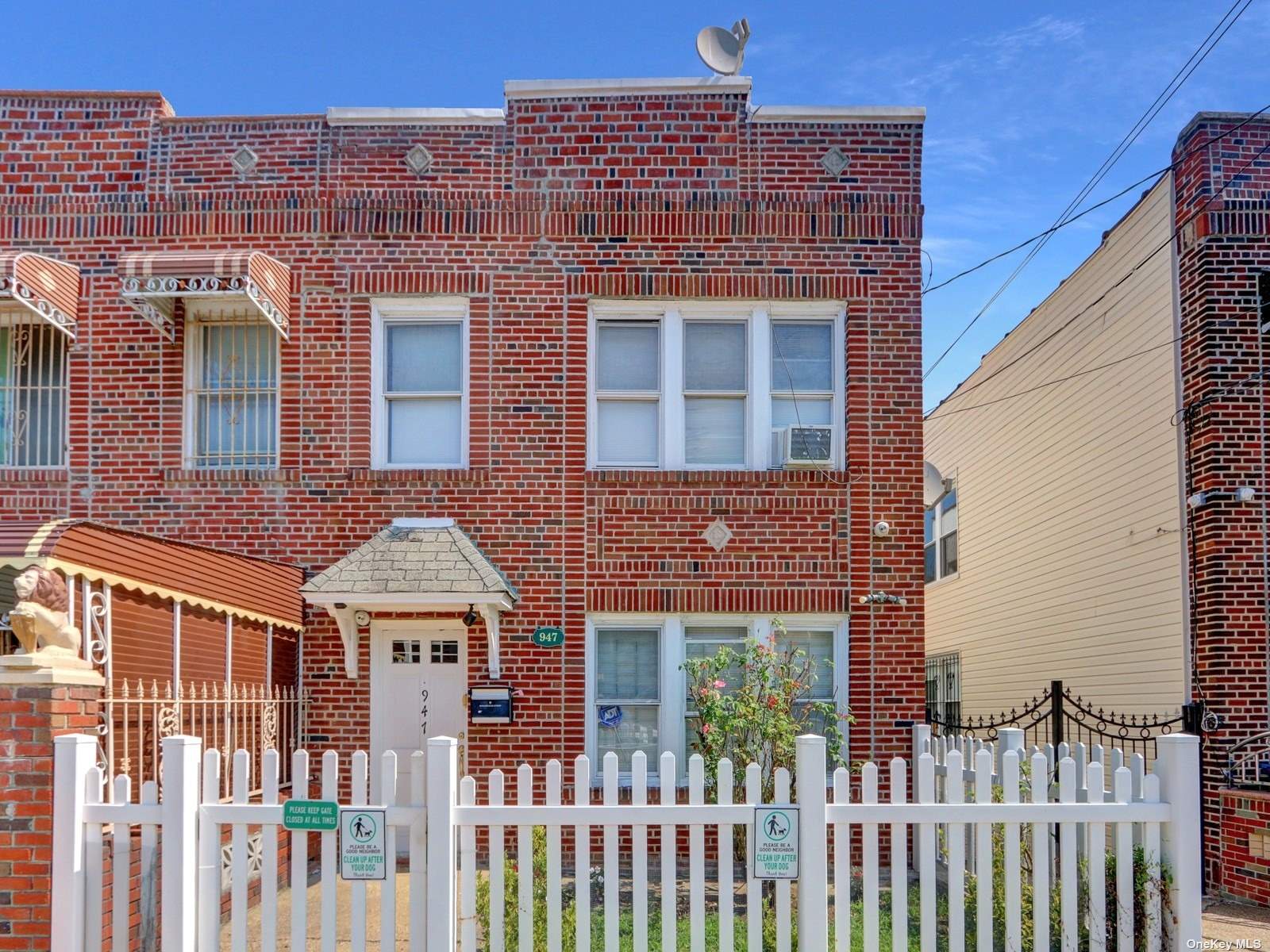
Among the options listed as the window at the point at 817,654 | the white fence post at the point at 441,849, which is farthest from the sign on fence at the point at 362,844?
the window at the point at 817,654

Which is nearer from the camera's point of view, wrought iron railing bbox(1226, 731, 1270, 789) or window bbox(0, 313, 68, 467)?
wrought iron railing bbox(1226, 731, 1270, 789)

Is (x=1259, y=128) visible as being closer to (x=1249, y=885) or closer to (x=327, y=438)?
(x=1249, y=885)

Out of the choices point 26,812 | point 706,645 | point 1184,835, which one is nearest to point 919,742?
point 706,645

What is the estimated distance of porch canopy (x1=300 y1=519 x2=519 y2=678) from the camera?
10781 mm

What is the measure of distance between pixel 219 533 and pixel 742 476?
15.9 ft

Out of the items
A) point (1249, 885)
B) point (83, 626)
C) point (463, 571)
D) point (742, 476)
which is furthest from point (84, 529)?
point (1249, 885)

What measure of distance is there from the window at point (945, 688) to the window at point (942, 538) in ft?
4.75

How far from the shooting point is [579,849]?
6.55 metres

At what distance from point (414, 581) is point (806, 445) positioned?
12.6 ft

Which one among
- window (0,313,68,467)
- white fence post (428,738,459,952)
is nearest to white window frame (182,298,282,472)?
window (0,313,68,467)

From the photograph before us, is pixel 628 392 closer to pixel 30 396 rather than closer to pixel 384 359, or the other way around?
pixel 384 359

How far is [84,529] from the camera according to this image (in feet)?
24.8

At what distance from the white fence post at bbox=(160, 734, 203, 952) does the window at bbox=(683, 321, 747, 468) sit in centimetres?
642

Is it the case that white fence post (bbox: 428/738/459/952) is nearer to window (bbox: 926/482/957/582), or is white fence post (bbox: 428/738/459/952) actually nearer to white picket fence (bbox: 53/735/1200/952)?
white picket fence (bbox: 53/735/1200/952)
